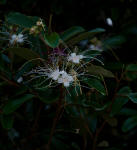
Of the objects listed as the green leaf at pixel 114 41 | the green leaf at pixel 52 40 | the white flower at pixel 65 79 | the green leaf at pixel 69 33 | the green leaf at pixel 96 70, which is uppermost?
the green leaf at pixel 114 41

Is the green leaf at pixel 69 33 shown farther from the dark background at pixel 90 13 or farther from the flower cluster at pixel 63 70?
the dark background at pixel 90 13

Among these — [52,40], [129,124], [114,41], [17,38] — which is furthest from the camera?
[114,41]

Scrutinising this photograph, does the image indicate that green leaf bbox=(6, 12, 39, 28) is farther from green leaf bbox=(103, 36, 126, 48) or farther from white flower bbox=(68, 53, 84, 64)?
green leaf bbox=(103, 36, 126, 48)

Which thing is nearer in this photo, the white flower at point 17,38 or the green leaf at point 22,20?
the green leaf at point 22,20

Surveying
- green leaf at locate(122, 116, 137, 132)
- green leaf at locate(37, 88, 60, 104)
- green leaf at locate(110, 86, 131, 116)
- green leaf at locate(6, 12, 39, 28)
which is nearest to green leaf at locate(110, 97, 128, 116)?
green leaf at locate(110, 86, 131, 116)

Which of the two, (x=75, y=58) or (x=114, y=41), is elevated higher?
(x=114, y=41)

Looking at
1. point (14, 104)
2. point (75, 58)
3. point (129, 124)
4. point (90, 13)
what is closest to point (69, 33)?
point (75, 58)

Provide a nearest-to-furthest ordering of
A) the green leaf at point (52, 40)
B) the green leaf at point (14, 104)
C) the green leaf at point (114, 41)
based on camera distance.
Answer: the green leaf at point (52, 40), the green leaf at point (14, 104), the green leaf at point (114, 41)

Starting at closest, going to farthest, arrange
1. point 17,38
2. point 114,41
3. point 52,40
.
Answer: point 52,40 < point 17,38 < point 114,41

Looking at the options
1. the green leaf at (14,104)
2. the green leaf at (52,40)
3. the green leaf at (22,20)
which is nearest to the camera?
the green leaf at (52,40)

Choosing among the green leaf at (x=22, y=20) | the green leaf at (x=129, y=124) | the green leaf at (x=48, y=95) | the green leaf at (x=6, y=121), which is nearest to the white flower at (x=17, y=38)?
the green leaf at (x=22, y=20)

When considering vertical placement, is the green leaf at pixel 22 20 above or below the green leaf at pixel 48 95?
above

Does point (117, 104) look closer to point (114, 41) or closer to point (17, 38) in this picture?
point (114, 41)
